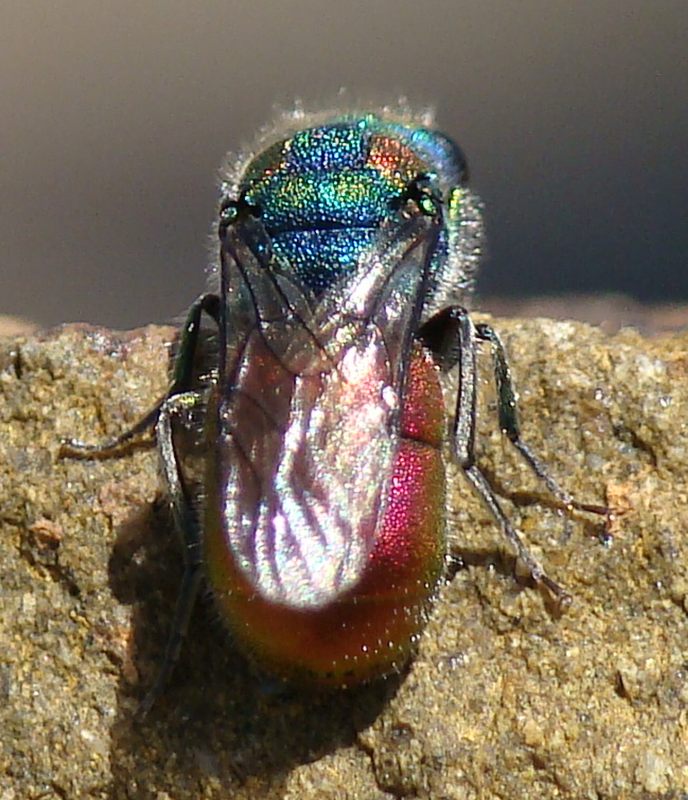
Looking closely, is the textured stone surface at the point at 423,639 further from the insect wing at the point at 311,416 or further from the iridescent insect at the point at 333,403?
the insect wing at the point at 311,416

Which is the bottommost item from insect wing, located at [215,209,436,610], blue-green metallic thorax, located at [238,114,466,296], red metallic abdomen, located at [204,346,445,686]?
red metallic abdomen, located at [204,346,445,686]

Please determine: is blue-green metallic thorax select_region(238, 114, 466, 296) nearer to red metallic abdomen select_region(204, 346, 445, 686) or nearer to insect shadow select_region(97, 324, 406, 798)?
red metallic abdomen select_region(204, 346, 445, 686)

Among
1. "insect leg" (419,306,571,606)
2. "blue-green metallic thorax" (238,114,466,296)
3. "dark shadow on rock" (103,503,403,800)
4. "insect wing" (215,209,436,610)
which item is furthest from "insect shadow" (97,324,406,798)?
"blue-green metallic thorax" (238,114,466,296)

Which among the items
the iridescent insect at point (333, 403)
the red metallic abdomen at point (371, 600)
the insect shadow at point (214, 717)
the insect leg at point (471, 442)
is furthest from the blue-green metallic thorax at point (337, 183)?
the insect shadow at point (214, 717)

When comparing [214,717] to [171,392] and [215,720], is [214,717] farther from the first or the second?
[171,392]

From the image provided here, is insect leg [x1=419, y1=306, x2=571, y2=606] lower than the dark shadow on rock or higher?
higher

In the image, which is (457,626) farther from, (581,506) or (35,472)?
(35,472)
